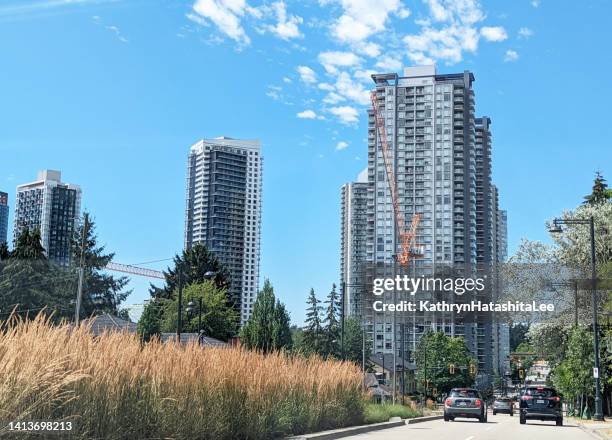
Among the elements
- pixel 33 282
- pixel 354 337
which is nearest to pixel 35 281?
pixel 33 282

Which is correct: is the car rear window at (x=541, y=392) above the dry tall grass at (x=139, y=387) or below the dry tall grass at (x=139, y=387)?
below

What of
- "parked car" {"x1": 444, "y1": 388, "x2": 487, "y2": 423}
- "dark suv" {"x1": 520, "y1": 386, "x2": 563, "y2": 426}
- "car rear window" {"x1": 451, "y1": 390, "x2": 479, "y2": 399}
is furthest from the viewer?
"car rear window" {"x1": 451, "y1": 390, "x2": 479, "y2": 399}

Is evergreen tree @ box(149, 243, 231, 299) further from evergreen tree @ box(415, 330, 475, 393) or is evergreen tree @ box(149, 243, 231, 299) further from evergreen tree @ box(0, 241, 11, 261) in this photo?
evergreen tree @ box(415, 330, 475, 393)

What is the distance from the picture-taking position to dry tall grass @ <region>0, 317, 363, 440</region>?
916cm

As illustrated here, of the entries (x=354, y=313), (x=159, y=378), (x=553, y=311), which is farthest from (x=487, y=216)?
(x=159, y=378)

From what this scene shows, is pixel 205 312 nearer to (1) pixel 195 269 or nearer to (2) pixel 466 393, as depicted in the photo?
(1) pixel 195 269

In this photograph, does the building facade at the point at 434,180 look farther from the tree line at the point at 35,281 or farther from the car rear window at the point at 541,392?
the car rear window at the point at 541,392

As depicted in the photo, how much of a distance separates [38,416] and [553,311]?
1800 inches

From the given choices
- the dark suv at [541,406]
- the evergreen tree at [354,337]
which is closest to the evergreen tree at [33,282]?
the dark suv at [541,406]

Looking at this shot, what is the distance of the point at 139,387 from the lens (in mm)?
11258

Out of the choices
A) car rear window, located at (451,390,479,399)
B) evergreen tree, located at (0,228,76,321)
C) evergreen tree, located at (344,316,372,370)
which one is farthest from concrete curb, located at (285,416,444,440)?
evergreen tree, located at (344,316,372,370)

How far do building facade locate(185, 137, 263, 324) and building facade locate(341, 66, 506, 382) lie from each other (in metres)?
39.9

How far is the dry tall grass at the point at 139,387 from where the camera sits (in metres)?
9.16

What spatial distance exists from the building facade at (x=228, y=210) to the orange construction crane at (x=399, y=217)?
134 feet
